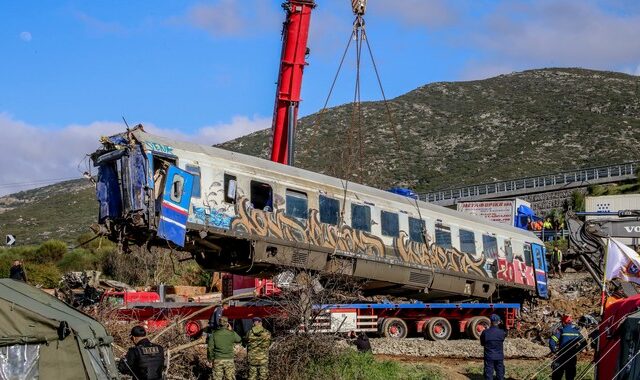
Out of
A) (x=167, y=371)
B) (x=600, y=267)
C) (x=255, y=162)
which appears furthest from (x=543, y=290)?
(x=167, y=371)

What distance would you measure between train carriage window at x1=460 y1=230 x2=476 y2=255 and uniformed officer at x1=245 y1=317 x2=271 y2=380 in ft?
34.9

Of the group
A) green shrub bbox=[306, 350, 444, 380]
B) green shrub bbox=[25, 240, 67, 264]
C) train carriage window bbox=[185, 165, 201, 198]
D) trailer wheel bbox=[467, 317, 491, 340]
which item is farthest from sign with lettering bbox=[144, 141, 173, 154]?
green shrub bbox=[25, 240, 67, 264]

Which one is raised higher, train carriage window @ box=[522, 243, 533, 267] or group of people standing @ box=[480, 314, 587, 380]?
train carriage window @ box=[522, 243, 533, 267]

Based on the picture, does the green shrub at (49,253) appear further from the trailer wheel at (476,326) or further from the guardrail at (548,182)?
the guardrail at (548,182)

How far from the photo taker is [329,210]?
2086cm

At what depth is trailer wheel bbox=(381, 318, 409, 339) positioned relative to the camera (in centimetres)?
2262

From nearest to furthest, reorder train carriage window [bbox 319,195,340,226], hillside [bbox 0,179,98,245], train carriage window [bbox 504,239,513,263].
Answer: train carriage window [bbox 319,195,340,226] < train carriage window [bbox 504,239,513,263] < hillside [bbox 0,179,98,245]

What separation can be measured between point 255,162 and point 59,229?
52.0 m

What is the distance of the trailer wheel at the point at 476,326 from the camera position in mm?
24172

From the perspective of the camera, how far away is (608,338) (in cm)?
1409

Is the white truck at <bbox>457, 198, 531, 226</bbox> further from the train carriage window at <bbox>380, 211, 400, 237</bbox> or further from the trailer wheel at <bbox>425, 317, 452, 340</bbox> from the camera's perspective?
the train carriage window at <bbox>380, 211, 400, 237</bbox>

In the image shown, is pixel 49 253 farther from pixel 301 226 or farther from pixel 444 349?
pixel 444 349

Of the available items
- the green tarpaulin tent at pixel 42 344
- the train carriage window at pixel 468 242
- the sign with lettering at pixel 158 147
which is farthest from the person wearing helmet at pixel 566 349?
the train carriage window at pixel 468 242

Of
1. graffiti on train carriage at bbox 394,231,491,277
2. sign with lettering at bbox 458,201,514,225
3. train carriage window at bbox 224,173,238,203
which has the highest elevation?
sign with lettering at bbox 458,201,514,225
